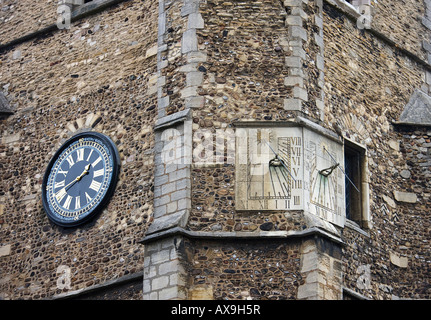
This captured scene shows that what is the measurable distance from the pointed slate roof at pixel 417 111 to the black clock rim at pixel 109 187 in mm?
5492

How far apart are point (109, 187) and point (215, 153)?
220cm

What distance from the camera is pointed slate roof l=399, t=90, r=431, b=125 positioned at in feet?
84.3

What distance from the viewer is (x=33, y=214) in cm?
2481

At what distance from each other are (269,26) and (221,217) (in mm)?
3541

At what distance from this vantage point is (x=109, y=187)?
2373 cm

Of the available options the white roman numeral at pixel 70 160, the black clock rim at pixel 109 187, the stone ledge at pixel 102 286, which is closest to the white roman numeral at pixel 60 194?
the black clock rim at pixel 109 187

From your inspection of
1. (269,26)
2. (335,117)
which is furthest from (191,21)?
(335,117)

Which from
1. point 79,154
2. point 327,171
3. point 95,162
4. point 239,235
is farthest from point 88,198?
point 327,171

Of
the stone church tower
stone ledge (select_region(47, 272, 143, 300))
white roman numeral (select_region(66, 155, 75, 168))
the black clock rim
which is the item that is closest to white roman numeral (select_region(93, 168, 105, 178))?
the stone church tower

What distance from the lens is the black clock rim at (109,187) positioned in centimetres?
2372

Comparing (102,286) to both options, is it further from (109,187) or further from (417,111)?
(417,111)

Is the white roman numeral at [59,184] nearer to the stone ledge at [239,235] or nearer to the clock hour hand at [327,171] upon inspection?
the stone ledge at [239,235]

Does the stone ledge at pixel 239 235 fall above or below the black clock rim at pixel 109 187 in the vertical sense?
below

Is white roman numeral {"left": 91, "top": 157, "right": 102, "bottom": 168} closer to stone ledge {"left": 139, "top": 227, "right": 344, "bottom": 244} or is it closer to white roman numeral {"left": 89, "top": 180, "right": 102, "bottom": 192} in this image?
white roman numeral {"left": 89, "top": 180, "right": 102, "bottom": 192}
